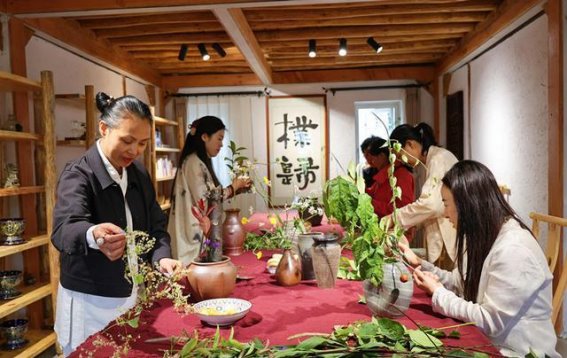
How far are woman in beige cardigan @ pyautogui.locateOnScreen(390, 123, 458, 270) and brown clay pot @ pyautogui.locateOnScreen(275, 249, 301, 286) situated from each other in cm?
132

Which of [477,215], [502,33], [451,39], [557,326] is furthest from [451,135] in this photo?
[477,215]

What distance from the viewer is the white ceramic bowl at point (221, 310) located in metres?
1.38

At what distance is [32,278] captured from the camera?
3215 millimetres

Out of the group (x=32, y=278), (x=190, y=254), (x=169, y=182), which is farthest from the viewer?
(x=169, y=182)

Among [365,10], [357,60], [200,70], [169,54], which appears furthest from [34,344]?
[357,60]

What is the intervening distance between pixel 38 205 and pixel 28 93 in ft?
2.66

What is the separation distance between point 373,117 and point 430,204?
129 inches

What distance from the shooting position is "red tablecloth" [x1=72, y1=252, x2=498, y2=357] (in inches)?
50.8

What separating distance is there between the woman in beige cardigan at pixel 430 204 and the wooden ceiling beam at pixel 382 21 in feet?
3.62

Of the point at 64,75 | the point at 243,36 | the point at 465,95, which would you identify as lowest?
the point at 465,95

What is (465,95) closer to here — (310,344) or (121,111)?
(121,111)

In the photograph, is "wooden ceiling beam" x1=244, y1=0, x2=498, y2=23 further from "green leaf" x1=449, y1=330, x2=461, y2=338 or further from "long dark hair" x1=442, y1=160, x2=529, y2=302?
"green leaf" x1=449, y1=330, x2=461, y2=338

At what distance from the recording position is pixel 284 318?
4.90ft

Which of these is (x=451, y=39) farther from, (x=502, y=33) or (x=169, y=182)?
(x=169, y=182)
